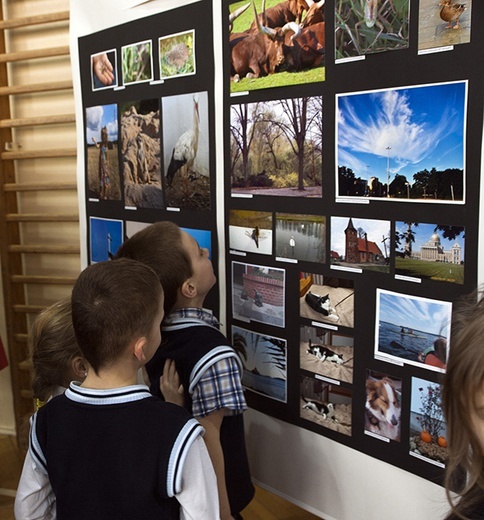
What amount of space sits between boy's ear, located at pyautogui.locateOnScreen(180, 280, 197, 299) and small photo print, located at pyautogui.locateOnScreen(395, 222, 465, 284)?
0.57m

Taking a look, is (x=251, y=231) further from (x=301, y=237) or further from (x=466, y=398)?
(x=466, y=398)

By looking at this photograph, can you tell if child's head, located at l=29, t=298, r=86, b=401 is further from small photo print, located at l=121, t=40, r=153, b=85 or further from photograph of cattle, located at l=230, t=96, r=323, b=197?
small photo print, located at l=121, t=40, r=153, b=85

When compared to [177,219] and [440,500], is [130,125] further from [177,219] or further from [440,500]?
[440,500]

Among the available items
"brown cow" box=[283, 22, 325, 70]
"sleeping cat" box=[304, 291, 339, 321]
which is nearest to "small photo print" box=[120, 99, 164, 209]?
"brown cow" box=[283, 22, 325, 70]

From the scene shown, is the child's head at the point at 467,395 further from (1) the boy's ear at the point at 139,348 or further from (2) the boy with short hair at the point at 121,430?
(1) the boy's ear at the point at 139,348

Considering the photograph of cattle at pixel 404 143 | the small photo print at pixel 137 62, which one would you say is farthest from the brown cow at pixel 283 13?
the small photo print at pixel 137 62

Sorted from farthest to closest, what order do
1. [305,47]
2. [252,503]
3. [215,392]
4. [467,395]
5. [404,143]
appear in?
[252,503]
[305,47]
[215,392]
[404,143]
[467,395]

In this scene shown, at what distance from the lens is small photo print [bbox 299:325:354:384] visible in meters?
1.88

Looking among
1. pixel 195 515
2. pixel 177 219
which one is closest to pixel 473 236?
pixel 195 515

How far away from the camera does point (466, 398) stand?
98cm

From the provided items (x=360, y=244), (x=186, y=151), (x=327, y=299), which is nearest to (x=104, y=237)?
(x=186, y=151)

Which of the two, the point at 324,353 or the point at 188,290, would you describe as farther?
the point at 324,353

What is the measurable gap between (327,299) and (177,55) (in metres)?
1.02

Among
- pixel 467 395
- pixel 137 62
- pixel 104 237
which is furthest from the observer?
pixel 104 237
